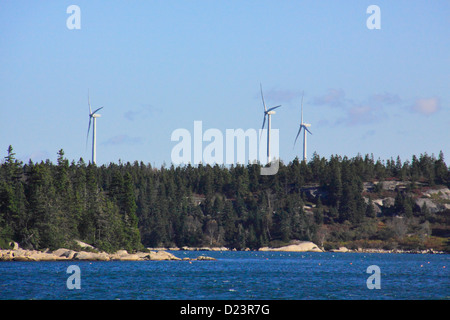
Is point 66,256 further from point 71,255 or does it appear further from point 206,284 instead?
point 206,284

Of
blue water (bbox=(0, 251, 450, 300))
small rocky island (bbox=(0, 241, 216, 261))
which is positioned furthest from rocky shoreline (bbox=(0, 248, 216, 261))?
blue water (bbox=(0, 251, 450, 300))

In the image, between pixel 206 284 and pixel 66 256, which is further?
pixel 66 256

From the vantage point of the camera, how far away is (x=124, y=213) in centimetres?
14288

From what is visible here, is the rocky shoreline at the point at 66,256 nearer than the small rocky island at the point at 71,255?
Yes

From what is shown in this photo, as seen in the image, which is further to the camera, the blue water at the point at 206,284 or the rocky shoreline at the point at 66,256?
the rocky shoreline at the point at 66,256

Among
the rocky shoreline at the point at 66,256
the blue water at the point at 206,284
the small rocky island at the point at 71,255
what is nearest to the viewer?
the blue water at the point at 206,284

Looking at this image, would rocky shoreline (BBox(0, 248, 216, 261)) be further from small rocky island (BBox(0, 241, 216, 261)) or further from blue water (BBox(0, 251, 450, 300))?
blue water (BBox(0, 251, 450, 300))

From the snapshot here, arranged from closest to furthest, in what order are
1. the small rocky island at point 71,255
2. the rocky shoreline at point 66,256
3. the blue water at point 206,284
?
1. the blue water at point 206,284
2. the rocky shoreline at point 66,256
3. the small rocky island at point 71,255

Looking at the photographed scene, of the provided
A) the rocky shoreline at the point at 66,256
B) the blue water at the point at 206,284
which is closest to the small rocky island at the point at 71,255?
the rocky shoreline at the point at 66,256

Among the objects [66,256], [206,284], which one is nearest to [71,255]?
[66,256]

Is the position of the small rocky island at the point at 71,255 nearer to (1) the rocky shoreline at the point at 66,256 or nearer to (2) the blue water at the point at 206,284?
(1) the rocky shoreline at the point at 66,256

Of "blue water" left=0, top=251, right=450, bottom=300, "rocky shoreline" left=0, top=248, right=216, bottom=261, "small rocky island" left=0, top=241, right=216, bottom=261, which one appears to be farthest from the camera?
"small rocky island" left=0, top=241, right=216, bottom=261
